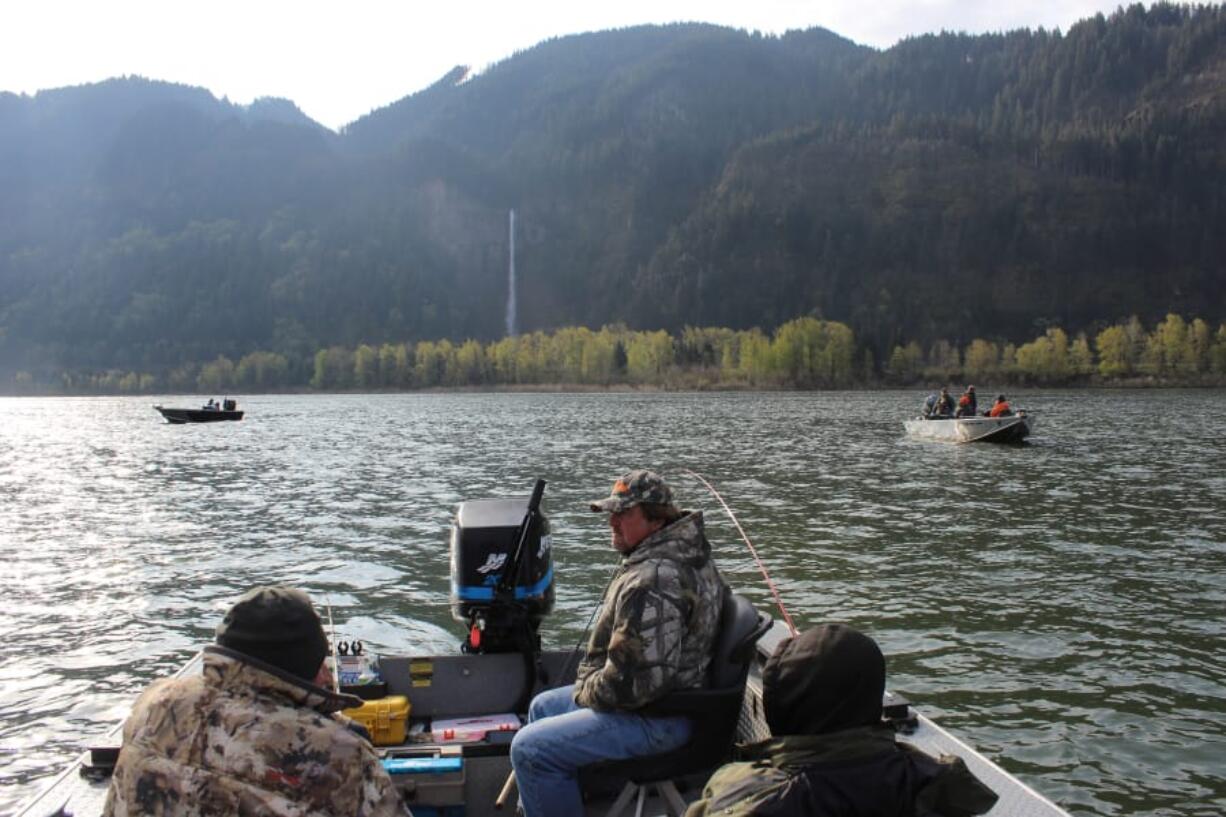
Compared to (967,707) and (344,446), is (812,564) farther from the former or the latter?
(344,446)

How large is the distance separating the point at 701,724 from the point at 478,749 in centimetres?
170

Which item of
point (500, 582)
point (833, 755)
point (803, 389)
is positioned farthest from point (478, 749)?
point (803, 389)

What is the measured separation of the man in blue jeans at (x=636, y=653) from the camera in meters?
4.95

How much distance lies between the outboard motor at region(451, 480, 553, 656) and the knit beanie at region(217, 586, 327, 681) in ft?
14.3

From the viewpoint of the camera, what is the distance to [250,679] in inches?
121

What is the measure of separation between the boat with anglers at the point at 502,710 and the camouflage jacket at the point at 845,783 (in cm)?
158

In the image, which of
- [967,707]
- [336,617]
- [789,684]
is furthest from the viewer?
[336,617]

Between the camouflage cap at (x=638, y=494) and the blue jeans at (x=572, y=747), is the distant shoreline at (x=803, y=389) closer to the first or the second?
the camouflage cap at (x=638, y=494)

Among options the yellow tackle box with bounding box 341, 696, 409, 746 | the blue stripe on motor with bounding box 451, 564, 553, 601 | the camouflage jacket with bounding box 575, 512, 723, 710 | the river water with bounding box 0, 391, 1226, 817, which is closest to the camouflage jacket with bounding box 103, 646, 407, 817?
the camouflage jacket with bounding box 575, 512, 723, 710

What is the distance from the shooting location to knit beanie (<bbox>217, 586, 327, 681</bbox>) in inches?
124

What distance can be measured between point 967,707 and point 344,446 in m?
42.8

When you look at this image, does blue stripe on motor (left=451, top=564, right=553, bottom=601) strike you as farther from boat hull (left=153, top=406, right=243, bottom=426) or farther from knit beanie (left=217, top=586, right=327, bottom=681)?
boat hull (left=153, top=406, right=243, bottom=426)

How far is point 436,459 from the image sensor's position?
39625 mm

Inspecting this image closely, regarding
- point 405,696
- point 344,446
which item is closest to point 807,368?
point 344,446
